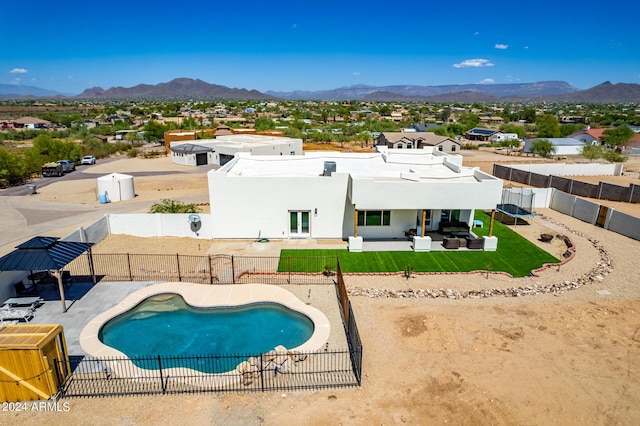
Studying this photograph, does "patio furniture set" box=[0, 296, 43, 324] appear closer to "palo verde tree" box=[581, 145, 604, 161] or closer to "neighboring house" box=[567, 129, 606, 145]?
"palo verde tree" box=[581, 145, 604, 161]

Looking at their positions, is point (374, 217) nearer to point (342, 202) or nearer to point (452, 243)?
point (342, 202)

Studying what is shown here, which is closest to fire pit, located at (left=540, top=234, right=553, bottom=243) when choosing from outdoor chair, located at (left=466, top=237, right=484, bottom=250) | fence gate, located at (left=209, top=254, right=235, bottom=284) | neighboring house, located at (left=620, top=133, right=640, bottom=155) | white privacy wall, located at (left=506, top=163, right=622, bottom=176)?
outdoor chair, located at (left=466, top=237, right=484, bottom=250)

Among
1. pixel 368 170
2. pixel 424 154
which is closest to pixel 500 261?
pixel 368 170

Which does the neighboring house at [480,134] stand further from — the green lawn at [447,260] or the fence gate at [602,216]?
the green lawn at [447,260]

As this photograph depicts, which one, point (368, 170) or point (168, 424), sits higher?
point (368, 170)

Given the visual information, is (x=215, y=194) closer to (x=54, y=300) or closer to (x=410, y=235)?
(x=54, y=300)

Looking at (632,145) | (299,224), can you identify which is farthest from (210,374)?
(632,145)
